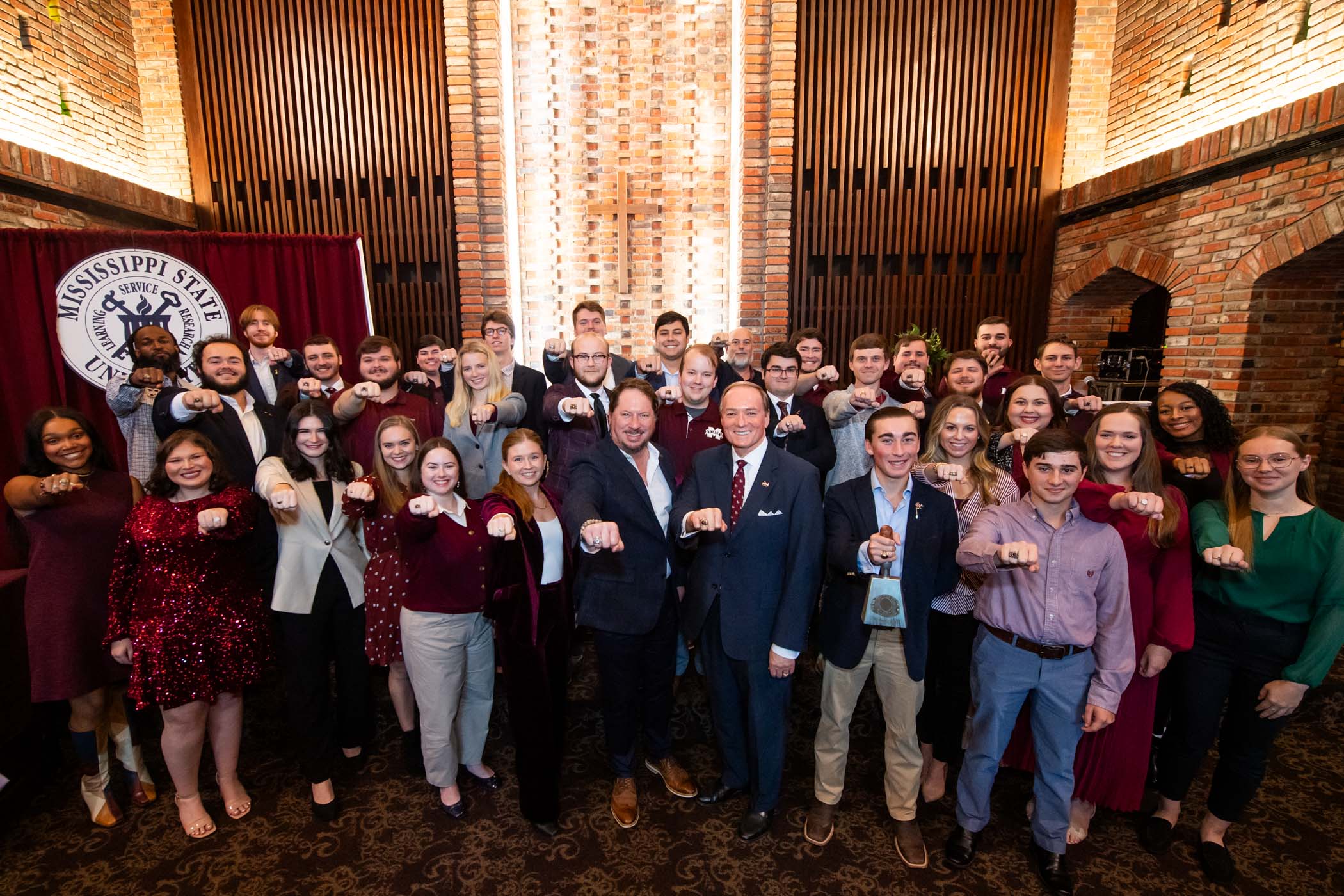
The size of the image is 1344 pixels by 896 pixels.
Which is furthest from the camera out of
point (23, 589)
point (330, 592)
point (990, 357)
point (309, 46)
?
point (309, 46)

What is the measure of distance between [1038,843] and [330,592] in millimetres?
2917

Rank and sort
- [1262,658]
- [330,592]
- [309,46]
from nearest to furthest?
[1262,658] < [330,592] < [309,46]

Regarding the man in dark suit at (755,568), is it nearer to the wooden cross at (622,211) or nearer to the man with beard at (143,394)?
the man with beard at (143,394)

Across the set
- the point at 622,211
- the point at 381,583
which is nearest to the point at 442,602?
the point at 381,583

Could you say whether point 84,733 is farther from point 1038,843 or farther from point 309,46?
point 309,46

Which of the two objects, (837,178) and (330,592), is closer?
(330,592)

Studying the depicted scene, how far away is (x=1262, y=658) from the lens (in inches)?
82.7

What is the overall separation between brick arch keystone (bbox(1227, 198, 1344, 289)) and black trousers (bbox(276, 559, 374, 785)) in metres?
6.02

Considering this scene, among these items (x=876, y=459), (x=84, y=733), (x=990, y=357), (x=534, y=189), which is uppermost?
(x=534, y=189)

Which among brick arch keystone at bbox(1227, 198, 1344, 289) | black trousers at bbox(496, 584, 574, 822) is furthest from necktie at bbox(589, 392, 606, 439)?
brick arch keystone at bbox(1227, 198, 1344, 289)

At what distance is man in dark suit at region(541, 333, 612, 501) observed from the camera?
311 centimetres

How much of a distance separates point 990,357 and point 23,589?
5.12 m

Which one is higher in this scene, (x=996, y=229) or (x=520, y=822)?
(x=996, y=229)

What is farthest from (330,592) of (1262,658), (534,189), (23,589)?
(534,189)
